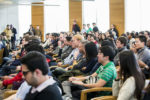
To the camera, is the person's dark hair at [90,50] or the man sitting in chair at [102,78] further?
the person's dark hair at [90,50]

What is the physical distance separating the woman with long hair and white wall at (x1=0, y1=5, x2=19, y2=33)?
18.3m

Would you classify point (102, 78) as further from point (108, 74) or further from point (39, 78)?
point (39, 78)

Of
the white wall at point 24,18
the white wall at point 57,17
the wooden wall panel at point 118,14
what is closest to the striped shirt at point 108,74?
the wooden wall panel at point 118,14

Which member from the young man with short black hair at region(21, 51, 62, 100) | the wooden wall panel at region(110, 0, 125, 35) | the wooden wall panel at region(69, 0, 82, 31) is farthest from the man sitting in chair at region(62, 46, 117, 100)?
the wooden wall panel at region(69, 0, 82, 31)

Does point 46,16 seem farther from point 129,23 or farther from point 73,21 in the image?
point 129,23

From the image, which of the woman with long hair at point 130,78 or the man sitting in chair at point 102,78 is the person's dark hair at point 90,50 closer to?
the man sitting in chair at point 102,78

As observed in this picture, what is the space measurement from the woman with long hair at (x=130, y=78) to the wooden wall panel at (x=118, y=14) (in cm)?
1343

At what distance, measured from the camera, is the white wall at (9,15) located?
66.2 ft

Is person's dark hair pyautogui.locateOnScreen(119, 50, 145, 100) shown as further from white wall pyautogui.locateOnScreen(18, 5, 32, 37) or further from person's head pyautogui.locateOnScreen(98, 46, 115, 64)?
white wall pyautogui.locateOnScreen(18, 5, 32, 37)

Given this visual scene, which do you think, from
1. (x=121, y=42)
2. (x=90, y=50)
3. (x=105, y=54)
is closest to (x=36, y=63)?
(x=105, y=54)

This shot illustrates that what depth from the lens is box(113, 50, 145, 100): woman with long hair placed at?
2.68 m

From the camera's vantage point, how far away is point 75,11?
20.3 meters

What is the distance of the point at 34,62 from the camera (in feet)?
6.25

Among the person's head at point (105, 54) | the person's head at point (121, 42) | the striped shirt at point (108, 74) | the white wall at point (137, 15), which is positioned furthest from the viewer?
the white wall at point (137, 15)
